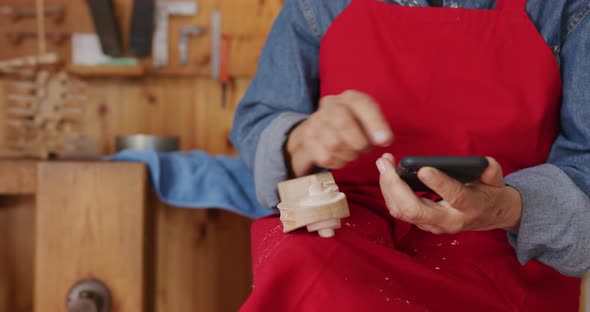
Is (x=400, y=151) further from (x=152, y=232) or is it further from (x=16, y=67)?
(x=16, y=67)

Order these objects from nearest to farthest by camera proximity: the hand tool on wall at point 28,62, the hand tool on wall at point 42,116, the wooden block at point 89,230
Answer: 1. the wooden block at point 89,230
2. the hand tool on wall at point 42,116
3. the hand tool on wall at point 28,62

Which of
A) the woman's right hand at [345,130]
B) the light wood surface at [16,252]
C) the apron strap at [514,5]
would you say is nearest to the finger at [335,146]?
the woman's right hand at [345,130]

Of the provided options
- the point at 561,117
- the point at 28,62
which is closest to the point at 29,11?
the point at 28,62

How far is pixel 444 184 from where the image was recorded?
542 millimetres

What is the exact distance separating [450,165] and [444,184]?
2cm

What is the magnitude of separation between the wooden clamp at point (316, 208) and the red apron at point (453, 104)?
0.05m

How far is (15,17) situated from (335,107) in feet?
4.21

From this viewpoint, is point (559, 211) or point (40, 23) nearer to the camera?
point (559, 211)

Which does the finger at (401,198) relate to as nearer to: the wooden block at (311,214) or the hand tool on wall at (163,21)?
the wooden block at (311,214)

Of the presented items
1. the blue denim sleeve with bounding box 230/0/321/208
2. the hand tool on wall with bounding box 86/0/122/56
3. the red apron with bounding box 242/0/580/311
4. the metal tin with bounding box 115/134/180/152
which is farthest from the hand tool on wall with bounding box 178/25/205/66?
the red apron with bounding box 242/0/580/311

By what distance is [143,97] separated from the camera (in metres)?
1.58

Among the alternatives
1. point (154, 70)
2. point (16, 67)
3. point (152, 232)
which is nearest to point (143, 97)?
point (154, 70)

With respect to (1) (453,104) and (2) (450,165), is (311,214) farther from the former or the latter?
(1) (453,104)

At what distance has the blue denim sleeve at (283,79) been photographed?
0.85m
